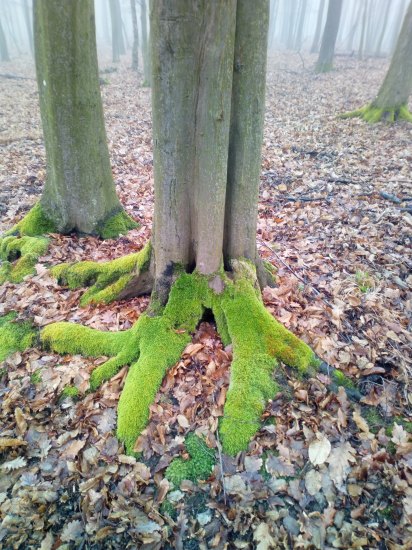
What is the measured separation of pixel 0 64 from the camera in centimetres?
2594

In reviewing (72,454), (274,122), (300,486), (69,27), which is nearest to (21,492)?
(72,454)

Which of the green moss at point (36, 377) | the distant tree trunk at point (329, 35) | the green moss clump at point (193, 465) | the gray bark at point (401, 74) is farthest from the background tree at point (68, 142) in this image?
the distant tree trunk at point (329, 35)

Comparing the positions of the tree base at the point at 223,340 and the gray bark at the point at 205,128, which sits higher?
the gray bark at the point at 205,128

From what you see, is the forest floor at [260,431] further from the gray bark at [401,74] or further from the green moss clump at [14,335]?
the gray bark at [401,74]

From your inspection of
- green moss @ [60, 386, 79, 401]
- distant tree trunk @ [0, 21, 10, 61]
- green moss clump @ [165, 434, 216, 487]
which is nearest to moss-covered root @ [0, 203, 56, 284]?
green moss @ [60, 386, 79, 401]

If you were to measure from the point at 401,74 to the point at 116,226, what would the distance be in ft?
32.3

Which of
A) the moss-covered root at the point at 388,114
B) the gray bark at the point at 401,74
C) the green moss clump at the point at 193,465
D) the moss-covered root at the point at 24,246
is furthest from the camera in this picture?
the moss-covered root at the point at 388,114

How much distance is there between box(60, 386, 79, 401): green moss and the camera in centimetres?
339

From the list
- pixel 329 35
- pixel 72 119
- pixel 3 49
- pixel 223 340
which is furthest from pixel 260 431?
pixel 3 49

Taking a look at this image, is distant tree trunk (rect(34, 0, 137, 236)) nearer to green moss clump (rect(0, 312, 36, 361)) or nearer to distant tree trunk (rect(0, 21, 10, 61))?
green moss clump (rect(0, 312, 36, 361))

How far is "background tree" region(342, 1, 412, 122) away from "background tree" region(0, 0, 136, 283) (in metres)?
8.69

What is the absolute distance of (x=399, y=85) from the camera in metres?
10.1

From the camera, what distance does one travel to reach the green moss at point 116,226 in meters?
5.70

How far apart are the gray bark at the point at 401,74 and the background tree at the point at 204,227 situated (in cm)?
934
